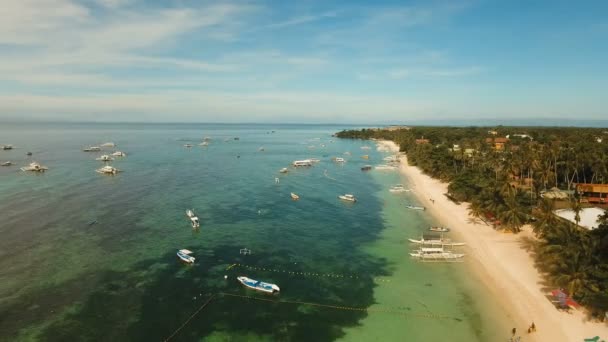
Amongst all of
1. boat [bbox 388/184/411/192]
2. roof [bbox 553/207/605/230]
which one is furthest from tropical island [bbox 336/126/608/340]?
boat [bbox 388/184/411/192]

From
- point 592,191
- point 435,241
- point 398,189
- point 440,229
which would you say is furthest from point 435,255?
point 398,189

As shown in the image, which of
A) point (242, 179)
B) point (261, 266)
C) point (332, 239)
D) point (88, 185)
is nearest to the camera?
point (261, 266)

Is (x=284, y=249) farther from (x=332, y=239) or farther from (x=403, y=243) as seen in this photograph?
(x=403, y=243)

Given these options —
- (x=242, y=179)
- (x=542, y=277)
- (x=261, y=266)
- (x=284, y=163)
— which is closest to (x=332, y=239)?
(x=261, y=266)

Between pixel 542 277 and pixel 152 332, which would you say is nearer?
pixel 152 332

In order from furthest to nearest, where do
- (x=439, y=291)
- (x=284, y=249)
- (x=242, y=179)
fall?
(x=242, y=179) → (x=284, y=249) → (x=439, y=291)

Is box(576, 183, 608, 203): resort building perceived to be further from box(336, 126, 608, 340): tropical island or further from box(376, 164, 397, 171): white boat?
box(376, 164, 397, 171): white boat
